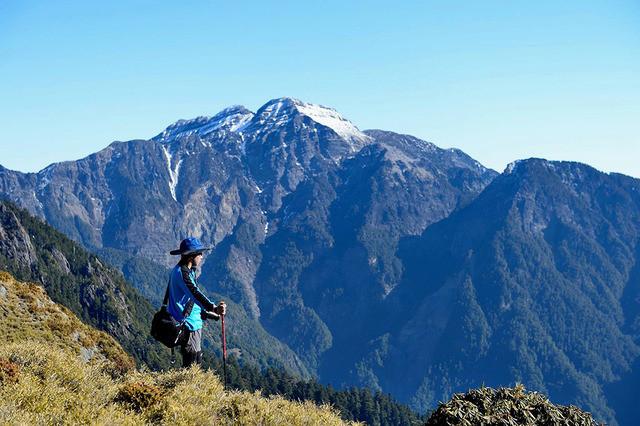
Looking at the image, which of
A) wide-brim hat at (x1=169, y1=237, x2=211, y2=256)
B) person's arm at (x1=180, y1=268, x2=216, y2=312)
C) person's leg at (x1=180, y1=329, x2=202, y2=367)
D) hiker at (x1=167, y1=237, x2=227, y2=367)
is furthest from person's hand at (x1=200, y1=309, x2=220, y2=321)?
wide-brim hat at (x1=169, y1=237, x2=211, y2=256)

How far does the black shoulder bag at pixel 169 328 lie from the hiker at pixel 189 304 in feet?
0.10

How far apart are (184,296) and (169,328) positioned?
902 millimetres

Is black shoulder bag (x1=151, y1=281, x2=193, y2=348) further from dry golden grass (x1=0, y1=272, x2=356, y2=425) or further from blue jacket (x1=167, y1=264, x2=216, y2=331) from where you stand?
dry golden grass (x1=0, y1=272, x2=356, y2=425)

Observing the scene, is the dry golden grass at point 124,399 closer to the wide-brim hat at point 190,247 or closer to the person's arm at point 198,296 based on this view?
the person's arm at point 198,296

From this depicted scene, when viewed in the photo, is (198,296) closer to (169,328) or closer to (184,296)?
(184,296)

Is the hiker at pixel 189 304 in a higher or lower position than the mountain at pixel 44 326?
higher

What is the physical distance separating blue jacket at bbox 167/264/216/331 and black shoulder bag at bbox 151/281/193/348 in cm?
12

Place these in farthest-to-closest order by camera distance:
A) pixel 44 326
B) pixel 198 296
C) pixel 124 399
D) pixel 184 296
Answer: pixel 44 326, pixel 184 296, pixel 198 296, pixel 124 399

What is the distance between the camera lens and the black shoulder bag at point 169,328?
15273mm

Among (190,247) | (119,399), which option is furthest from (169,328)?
(119,399)

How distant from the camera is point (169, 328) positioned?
50.3 feet

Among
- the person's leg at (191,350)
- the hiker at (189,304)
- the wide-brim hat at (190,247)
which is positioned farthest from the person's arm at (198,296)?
the person's leg at (191,350)

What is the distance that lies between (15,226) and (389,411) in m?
133

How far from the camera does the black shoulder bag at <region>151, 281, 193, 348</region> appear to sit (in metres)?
15.3
